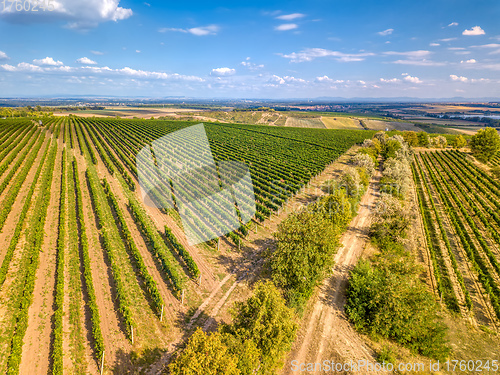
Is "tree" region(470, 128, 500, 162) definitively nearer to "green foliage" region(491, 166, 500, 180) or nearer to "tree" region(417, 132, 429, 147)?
"green foliage" region(491, 166, 500, 180)

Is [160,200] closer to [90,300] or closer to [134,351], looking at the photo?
[90,300]

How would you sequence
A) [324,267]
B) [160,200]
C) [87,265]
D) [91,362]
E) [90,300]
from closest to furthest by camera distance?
[91,362] → [90,300] → [324,267] → [87,265] → [160,200]

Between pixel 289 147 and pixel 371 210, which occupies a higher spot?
pixel 289 147

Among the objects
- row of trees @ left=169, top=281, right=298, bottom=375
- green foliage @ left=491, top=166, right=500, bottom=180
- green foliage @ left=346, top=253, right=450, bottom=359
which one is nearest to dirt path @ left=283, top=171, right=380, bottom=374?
green foliage @ left=346, top=253, right=450, bottom=359

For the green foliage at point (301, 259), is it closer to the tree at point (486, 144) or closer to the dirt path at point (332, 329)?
the dirt path at point (332, 329)

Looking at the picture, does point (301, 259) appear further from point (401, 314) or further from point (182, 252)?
point (182, 252)

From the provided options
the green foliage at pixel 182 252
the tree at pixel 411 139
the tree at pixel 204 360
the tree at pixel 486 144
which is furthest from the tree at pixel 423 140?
the tree at pixel 204 360

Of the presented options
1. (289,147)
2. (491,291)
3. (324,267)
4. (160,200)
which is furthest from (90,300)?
(289,147)
